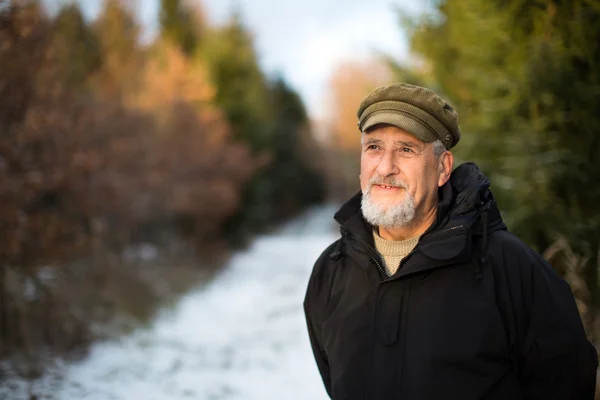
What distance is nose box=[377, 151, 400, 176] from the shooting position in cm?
237

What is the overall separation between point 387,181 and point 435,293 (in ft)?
1.64

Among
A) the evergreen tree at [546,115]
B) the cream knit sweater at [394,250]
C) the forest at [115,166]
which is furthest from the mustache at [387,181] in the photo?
the forest at [115,166]

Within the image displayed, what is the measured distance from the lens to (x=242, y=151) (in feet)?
68.1

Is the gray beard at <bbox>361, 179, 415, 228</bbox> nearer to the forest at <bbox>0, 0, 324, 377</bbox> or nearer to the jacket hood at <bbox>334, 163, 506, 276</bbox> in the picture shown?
the jacket hood at <bbox>334, 163, 506, 276</bbox>

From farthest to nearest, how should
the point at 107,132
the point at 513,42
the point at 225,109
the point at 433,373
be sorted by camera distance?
the point at 225,109
the point at 107,132
the point at 513,42
the point at 433,373

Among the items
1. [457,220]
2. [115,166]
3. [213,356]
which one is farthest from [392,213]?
[115,166]

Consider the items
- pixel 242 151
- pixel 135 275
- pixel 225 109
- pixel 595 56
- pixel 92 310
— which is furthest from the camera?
pixel 225 109

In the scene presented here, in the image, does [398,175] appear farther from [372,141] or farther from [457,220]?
[457,220]

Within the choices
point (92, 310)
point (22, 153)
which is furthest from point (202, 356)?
point (22, 153)

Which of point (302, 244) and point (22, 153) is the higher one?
point (302, 244)

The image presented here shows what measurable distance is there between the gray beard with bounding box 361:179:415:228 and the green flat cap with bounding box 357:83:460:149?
0.27m

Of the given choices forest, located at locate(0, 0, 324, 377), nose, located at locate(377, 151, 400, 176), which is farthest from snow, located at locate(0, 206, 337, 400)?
nose, located at locate(377, 151, 400, 176)

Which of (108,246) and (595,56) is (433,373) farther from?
(108,246)

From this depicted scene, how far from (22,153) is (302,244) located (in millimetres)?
18830
